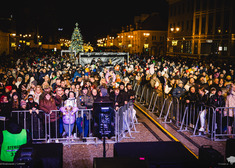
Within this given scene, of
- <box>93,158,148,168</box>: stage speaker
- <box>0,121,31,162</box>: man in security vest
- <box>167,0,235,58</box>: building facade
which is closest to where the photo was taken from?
<box>93,158,148,168</box>: stage speaker

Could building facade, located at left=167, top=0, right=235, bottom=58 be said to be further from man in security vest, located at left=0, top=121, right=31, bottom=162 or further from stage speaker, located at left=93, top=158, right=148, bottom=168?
stage speaker, located at left=93, top=158, right=148, bottom=168

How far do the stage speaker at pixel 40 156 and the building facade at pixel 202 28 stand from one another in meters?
37.5

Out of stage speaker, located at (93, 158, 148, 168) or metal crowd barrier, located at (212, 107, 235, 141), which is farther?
metal crowd barrier, located at (212, 107, 235, 141)

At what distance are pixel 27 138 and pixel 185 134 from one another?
6235 mm

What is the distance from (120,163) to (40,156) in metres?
1.99

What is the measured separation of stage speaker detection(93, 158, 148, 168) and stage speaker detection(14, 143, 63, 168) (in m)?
1.27

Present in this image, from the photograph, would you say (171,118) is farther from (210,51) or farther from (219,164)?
(210,51)

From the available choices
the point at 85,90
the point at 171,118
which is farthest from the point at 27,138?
the point at 171,118

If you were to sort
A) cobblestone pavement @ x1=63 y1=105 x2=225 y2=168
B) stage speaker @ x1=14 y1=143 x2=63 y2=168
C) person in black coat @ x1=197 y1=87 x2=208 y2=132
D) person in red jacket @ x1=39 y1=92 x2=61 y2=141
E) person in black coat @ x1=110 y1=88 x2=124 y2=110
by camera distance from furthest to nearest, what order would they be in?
person in black coat @ x1=110 y1=88 x2=124 y2=110
person in black coat @ x1=197 y1=87 x2=208 y2=132
person in red jacket @ x1=39 y1=92 x2=61 y2=141
cobblestone pavement @ x1=63 y1=105 x2=225 y2=168
stage speaker @ x1=14 y1=143 x2=63 y2=168

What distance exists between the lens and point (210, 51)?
150 feet

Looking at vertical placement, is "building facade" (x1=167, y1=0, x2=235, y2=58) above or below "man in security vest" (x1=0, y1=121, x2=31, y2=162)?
above

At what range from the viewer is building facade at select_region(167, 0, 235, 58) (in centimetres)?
4006

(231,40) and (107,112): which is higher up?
(231,40)

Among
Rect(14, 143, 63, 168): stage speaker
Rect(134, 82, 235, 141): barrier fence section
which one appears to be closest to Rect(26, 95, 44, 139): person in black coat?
Rect(14, 143, 63, 168): stage speaker
